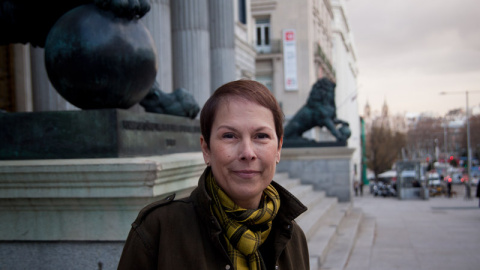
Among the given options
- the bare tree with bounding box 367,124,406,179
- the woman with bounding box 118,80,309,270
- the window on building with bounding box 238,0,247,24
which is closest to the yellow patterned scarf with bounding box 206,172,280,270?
the woman with bounding box 118,80,309,270

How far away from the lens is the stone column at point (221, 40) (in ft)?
48.8

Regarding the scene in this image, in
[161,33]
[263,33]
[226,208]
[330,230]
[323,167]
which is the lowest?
[330,230]

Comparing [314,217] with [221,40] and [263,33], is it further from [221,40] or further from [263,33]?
[263,33]

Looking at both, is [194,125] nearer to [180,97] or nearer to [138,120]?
[180,97]

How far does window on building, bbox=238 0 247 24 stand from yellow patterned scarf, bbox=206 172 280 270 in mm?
21012

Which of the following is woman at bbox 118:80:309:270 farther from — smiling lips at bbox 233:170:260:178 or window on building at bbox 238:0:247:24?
window on building at bbox 238:0:247:24

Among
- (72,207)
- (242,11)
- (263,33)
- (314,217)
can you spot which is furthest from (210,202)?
(263,33)

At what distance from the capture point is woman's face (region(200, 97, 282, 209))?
5.71 ft

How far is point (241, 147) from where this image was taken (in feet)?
5.70

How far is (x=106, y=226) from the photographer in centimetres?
283

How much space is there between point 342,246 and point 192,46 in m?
7.20

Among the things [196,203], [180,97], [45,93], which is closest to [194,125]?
[180,97]

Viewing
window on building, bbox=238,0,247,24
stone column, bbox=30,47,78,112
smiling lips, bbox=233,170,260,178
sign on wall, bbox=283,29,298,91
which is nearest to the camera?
smiling lips, bbox=233,170,260,178

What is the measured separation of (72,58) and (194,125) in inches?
75.4
